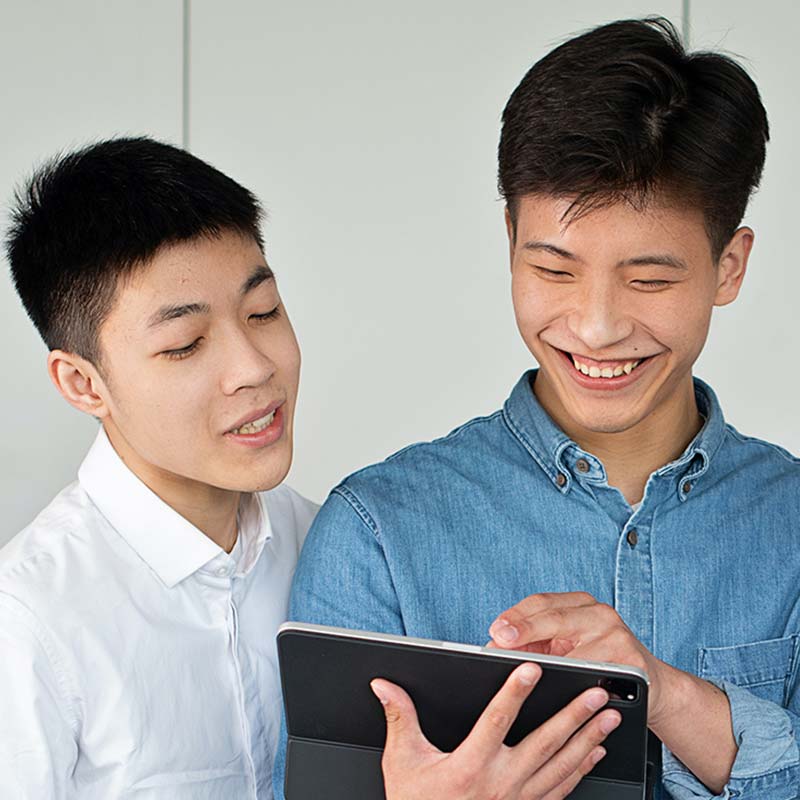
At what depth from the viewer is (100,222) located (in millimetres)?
1534

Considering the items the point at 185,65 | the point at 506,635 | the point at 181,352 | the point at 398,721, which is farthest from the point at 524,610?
the point at 185,65

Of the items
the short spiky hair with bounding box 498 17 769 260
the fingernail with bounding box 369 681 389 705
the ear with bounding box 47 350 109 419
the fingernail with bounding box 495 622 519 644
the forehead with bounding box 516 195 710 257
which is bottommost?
the fingernail with bounding box 369 681 389 705

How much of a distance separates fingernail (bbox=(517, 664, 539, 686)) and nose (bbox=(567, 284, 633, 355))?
35 cm

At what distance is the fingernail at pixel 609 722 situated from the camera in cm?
118

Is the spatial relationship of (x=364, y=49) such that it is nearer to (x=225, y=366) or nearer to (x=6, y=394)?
(x=6, y=394)

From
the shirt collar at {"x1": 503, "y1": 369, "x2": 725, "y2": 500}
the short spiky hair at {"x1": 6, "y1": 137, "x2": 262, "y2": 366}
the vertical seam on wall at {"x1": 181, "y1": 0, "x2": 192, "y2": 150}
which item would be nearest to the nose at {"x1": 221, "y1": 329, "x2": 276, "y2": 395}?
the short spiky hair at {"x1": 6, "y1": 137, "x2": 262, "y2": 366}

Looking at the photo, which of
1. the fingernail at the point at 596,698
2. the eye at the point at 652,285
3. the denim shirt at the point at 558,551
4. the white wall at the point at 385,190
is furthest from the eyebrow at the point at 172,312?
the white wall at the point at 385,190

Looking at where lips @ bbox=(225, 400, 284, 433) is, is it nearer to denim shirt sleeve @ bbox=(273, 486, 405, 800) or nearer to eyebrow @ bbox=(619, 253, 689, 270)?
denim shirt sleeve @ bbox=(273, 486, 405, 800)

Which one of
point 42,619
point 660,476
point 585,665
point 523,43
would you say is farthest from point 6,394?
point 585,665

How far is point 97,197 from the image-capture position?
156 centimetres

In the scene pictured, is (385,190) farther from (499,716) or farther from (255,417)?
(499,716)

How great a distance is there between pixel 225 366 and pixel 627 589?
471mm

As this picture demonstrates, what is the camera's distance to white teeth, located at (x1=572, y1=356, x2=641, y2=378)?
1402mm

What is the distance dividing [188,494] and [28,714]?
32 cm
